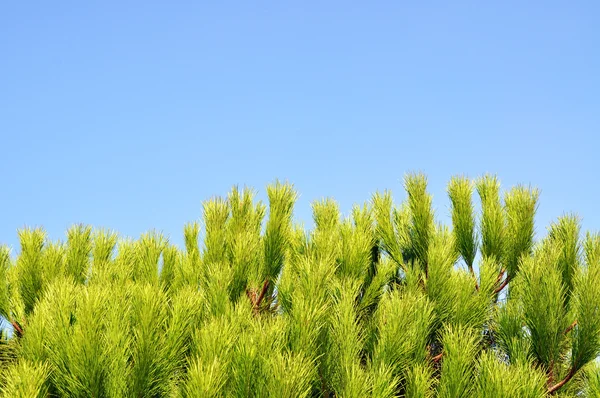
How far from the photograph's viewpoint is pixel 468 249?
4074 millimetres

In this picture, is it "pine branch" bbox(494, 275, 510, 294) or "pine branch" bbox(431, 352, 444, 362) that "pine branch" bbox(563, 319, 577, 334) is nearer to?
"pine branch" bbox(494, 275, 510, 294)

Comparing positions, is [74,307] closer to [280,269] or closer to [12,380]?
[12,380]

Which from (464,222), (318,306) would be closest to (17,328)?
(318,306)

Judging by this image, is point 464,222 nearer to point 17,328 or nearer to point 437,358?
point 437,358

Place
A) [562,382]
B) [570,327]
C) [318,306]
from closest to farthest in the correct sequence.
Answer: [318,306]
[562,382]
[570,327]

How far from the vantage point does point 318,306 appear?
2930 mm

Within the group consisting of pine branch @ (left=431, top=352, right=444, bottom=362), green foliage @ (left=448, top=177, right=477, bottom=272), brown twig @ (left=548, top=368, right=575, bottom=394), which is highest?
green foliage @ (left=448, top=177, right=477, bottom=272)

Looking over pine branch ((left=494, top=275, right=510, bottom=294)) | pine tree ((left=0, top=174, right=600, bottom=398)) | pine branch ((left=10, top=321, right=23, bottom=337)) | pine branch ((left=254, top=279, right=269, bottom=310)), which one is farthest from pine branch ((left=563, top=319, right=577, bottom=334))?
pine branch ((left=10, top=321, right=23, bottom=337))

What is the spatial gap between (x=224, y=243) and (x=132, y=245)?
2.36ft

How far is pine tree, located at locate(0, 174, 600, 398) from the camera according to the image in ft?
8.74

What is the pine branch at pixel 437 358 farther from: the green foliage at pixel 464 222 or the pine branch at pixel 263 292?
the pine branch at pixel 263 292

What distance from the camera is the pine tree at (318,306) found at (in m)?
2.66

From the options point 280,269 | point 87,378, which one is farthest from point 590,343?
point 87,378

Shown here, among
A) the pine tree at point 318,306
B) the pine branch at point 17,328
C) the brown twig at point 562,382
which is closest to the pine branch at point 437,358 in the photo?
the pine tree at point 318,306
